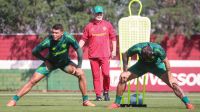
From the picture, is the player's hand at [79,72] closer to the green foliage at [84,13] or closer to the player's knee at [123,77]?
the player's knee at [123,77]

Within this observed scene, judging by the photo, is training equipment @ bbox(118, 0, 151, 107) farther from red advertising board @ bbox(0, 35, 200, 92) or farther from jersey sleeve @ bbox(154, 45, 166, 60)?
red advertising board @ bbox(0, 35, 200, 92)

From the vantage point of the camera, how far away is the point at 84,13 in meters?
30.4

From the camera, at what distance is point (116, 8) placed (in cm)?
3100

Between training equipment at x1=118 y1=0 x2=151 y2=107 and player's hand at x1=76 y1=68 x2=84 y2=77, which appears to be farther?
training equipment at x1=118 y1=0 x2=151 y2=107

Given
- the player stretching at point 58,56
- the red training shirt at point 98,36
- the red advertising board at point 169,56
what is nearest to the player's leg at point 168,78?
the player stretching at point 58,56

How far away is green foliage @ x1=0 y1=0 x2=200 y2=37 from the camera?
30.2 meters

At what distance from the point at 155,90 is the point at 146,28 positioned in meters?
11.6

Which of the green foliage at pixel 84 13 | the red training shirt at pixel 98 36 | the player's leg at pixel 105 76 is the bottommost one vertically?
the player's leg at pixel 105 76

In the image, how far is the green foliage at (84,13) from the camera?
3025 centimetres

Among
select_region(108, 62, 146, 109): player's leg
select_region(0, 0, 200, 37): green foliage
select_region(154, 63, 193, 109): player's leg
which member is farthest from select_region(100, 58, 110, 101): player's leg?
select_region(0, 0, 200, 37): green foliage

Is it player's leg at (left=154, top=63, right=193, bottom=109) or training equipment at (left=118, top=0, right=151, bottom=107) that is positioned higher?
training equipment at (left=118, top=0, right=151, bottom=107)

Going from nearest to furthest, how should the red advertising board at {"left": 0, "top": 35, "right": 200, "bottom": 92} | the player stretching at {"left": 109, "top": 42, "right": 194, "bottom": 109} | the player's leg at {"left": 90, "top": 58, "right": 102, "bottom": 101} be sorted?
the player stretching at {"left": 109, "top": 42, "right": 194, "bottom": 109} < the player's leg at {"left": 90, "top": 58, "right": 102, "bottom": 101} < the red advertising board at {"left": 0, "top": 35, "right": 200, "bottom": 92}

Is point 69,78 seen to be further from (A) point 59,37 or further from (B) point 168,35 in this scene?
(A) point 59,37

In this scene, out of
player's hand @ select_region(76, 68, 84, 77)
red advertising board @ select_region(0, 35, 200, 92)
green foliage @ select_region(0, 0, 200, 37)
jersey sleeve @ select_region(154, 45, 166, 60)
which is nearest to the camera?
jersey sleeve @ select_region(154, 45, 166, 60)
